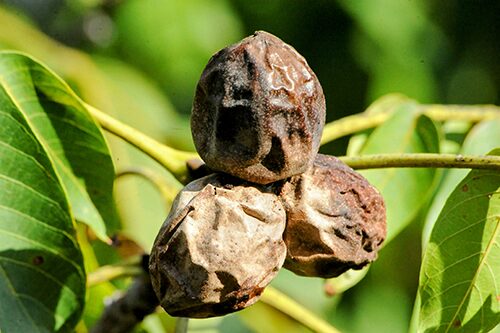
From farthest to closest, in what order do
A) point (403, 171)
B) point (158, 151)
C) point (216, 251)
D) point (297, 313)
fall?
point (403, 171), point (297, 313), point (158, 151), point (216, 251)

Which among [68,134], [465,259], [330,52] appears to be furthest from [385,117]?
[330,52]

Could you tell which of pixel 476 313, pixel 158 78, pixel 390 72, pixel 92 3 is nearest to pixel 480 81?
pixel 390 72

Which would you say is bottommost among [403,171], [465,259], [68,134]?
[403,171]

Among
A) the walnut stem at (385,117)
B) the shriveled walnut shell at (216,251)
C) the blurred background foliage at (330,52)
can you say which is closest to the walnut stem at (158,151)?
the shriveled walnut shell at (216,251)

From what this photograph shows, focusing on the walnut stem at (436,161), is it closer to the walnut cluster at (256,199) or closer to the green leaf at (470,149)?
the walnut cluster at (256,199)

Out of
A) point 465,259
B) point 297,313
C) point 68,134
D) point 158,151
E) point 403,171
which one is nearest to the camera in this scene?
point 465,259

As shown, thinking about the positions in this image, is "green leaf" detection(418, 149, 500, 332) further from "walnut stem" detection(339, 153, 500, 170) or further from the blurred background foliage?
the blurred background foliage

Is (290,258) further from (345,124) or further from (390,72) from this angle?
(390,72)

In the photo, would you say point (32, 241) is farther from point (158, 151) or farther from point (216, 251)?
point (216, 251)

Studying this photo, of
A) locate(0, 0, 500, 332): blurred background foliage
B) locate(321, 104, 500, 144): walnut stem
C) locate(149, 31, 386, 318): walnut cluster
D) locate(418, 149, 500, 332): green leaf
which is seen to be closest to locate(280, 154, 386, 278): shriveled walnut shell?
locate(149, 31, 386, 318): walnut cluster
